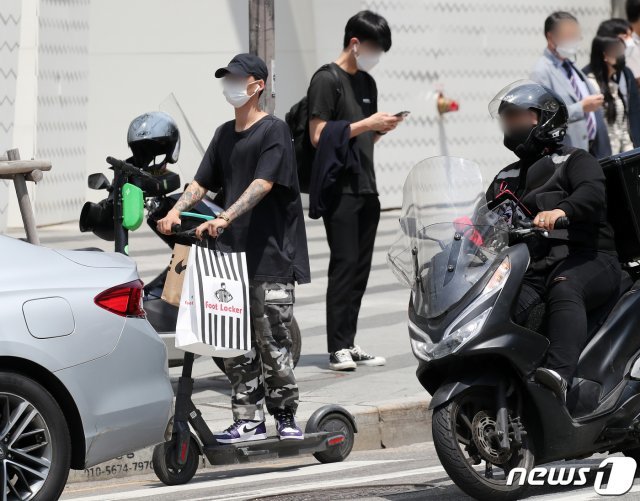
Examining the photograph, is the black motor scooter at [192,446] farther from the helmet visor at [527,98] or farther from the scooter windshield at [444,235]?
the helmet visor at [527,98]

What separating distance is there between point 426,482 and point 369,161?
3.23 m

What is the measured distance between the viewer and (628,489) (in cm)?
601

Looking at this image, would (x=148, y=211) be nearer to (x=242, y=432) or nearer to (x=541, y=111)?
(x=242, y=432)

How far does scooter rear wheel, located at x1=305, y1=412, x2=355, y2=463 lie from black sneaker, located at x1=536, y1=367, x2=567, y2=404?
5.53ft

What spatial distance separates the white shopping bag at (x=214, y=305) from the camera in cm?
652

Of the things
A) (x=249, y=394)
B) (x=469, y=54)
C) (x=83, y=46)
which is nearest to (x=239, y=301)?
(x=249, y=394)

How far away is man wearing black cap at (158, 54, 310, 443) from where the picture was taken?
6.92 metres

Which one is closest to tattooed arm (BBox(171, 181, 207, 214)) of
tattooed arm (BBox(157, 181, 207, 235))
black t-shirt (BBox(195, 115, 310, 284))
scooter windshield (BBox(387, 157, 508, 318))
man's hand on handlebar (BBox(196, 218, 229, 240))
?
tattooed arm (BBox(157, 181, 207, 235))

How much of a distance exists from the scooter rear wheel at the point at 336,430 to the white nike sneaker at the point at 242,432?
276mm

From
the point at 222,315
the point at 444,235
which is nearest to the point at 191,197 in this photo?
the point at 222,315

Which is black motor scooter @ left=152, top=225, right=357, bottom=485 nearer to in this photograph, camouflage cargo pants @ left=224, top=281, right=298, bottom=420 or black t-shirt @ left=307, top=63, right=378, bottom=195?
camouflage cargo pants @ left=224, top=281, right=298, bottom=420

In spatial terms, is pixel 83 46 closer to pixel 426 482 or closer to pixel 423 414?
pixel 423 414

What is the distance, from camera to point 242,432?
696cm

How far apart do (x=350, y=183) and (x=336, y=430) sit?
220 centimetres
